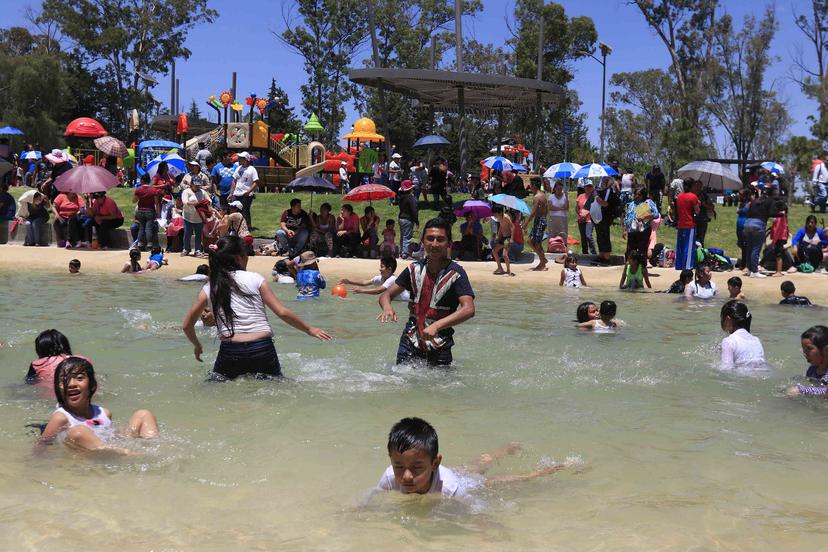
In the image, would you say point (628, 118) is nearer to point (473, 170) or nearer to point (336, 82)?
point (473, 170)

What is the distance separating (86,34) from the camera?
161ft

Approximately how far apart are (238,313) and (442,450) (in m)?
1.98

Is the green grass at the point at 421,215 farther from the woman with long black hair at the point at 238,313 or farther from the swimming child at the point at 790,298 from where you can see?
the woman with long black hair at the point at 238,313

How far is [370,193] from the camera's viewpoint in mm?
21250

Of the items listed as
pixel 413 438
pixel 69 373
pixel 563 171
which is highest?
pixel 563 171

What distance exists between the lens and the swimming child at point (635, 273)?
630 inches

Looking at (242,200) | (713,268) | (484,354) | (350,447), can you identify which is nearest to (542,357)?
(484,354)

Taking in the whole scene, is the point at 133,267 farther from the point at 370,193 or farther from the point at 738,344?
the point at 738,344

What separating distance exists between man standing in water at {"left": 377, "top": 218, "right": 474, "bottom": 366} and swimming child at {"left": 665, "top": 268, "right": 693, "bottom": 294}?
8.38m

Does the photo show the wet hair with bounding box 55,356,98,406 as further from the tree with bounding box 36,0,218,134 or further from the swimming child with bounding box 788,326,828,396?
the tree with bounding box 36,0,218,134

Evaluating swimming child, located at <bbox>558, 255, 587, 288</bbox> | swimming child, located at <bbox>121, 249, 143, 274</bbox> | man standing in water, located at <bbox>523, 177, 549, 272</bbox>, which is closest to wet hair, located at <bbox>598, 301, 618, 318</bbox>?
swimming child, located at <bbox>558, 255, 587, 288</bbox>

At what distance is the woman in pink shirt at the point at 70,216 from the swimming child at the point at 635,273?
12.2 m

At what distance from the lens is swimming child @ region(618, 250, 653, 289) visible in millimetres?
16000

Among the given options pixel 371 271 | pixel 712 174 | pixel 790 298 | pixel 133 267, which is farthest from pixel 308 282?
pixel 712 174
